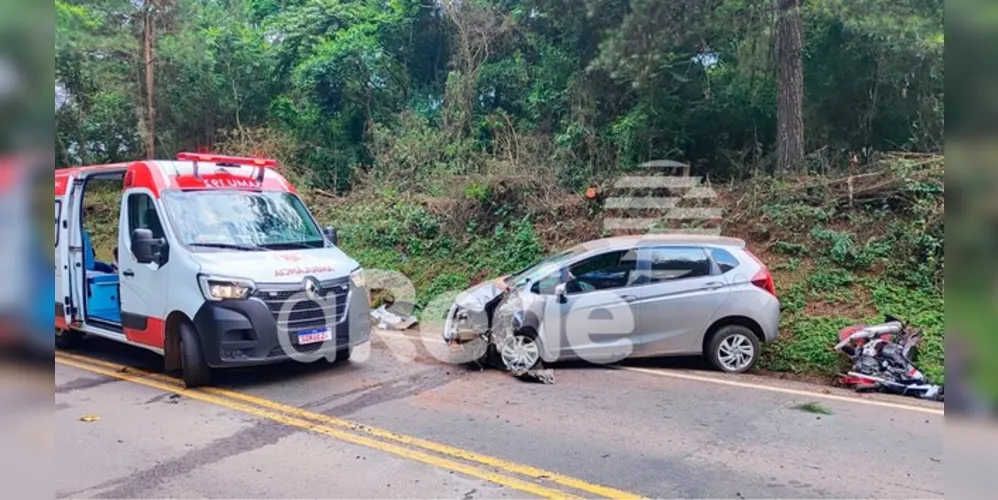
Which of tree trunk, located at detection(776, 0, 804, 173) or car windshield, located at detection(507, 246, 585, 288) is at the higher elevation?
tree trunk, located at detection(776, 0, 804, 173)

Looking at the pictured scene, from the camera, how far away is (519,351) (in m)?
7.47

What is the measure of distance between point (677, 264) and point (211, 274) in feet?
16.5

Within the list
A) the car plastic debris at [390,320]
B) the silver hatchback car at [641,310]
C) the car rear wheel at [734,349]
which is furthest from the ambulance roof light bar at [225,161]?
the car rear wheel at [734,349]

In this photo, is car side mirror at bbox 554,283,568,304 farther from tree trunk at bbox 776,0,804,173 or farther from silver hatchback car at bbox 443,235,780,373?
tree trunk at bbox 776,0,804,173

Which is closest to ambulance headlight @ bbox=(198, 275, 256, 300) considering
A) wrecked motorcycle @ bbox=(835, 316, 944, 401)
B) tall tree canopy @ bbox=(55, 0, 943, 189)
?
tall tree canopy @ bbox=(55, 0, 943, 189)

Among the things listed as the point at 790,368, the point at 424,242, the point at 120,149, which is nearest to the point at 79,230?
the point at 424,242

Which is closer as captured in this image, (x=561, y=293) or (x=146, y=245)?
(x=146, y=245)

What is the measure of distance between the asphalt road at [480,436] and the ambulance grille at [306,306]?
2.18 ft

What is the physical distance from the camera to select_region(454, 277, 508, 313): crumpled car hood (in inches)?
304

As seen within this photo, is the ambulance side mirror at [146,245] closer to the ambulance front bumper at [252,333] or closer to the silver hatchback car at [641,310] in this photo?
the ambulance front bumper at [252,333]

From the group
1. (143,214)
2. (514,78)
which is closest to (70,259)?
(143,214)

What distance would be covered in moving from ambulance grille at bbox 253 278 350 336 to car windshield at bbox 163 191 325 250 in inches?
30.2

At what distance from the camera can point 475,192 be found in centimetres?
1330

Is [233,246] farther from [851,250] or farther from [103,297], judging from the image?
Result: [851,250]
